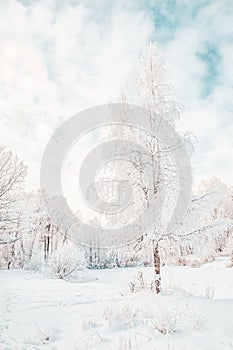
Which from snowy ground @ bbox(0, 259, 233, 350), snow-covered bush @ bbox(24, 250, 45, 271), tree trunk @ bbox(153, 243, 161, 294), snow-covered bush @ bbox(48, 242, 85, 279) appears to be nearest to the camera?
snowy ground @ bbox(0, 259, 233, 350)

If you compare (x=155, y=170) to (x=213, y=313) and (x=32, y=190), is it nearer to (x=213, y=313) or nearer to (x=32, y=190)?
(x=213, y=313)

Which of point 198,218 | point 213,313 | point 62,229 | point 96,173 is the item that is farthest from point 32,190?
point 213,313

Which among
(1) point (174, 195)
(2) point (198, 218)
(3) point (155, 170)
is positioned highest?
(3) point (155, 170)

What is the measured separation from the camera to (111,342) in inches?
154

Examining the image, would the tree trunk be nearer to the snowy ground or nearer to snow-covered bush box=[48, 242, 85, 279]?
the snowy ground

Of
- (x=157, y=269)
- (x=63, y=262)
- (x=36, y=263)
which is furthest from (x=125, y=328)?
(x=36, y=263)

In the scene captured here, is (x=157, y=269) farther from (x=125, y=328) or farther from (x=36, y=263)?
(x=36, y=263)

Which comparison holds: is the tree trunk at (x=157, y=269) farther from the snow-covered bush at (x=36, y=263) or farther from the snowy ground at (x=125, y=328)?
the snow-covered bush at (x=36, y=263)

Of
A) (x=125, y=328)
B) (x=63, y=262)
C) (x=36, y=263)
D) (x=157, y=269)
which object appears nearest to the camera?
(x=125, y=328)

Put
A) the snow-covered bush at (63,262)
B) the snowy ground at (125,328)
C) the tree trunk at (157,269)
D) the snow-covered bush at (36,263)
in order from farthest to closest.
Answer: the snow-covered bush at (36,263)
the snow-covered bush at (63,262)
the tree trunk at (157,269)
the snowy ground at (125,328)

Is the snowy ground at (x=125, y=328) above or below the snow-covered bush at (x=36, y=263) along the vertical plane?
below

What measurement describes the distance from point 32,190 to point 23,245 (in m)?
6.42

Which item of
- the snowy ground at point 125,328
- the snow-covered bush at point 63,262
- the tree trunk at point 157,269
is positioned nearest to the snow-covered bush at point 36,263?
the snow-covered bush at point 63,262

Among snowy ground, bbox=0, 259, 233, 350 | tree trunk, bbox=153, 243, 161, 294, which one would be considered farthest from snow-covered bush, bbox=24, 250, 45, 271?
snowy ground, bbox=0, 259, 233, 350
